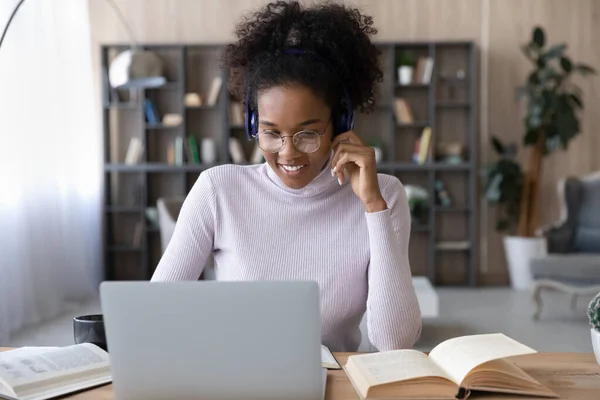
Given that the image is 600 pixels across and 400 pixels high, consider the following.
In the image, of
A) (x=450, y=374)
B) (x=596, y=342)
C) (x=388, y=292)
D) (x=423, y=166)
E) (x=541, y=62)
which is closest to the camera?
(x=450, y=374)

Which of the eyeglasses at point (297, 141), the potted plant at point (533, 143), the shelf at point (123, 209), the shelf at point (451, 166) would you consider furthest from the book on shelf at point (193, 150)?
the eyeglasses at point (297, 141)

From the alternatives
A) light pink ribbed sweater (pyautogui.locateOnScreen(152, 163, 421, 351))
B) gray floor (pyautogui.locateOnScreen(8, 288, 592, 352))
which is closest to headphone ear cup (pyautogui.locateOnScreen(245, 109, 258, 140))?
light pink ribbed sweater (pyautogui.locateOnScreen(152, 163, 421, 351))

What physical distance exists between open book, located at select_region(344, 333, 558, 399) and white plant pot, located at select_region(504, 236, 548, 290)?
194 inches

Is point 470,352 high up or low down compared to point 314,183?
down

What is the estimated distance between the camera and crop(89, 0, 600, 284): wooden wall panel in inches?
251

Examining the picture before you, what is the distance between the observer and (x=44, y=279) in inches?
196

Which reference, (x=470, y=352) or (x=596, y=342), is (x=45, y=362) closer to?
(x=470, y=352)

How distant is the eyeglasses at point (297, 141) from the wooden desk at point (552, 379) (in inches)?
17.7

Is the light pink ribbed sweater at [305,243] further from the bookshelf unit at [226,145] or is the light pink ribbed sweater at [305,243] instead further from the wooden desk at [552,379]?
the bookshelf unit at [226,145]

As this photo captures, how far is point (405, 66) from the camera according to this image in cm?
622

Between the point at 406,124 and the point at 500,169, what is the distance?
88 cm

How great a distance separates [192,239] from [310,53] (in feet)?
1.61

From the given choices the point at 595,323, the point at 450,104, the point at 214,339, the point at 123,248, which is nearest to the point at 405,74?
the point at 450,104

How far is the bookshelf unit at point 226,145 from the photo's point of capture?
6.32 meters
